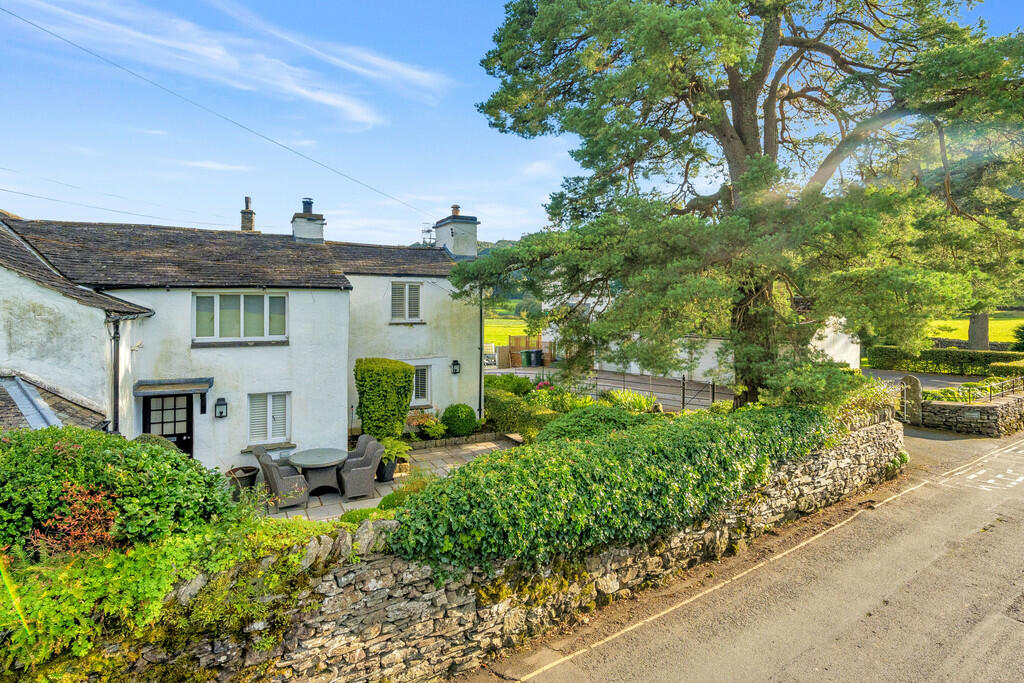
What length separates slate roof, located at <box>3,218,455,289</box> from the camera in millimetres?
11906

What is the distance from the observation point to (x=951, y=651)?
648cm

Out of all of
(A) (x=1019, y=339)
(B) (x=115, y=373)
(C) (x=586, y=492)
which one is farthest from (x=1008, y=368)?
(B) (x=115, y=373)

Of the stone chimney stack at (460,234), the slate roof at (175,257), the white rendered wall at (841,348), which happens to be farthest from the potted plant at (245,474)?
the white rendered wall at (841,348)

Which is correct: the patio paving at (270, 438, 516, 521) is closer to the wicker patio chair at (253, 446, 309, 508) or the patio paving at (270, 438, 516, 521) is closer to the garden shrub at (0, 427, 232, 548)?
the wicker patio chair at (253, 446, 309, 508)

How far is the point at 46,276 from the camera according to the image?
995cm

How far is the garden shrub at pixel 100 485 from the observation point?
4.45 m

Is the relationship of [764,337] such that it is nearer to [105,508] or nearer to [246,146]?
[105,508]

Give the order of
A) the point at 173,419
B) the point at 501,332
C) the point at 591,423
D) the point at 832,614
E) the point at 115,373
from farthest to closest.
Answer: the point at 501,332
the point at 173,419
the point at 591,423
the point at 115,373
the point at 832,614

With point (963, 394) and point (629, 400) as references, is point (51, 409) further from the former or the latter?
point (963, 394)

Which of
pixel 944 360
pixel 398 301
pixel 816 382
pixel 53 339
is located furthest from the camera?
pixel 944 360

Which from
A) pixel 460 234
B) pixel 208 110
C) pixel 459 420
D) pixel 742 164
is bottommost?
pixel 459 420

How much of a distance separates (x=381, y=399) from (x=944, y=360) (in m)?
35.4

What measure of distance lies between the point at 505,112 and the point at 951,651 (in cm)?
1503

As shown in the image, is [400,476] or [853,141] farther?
[400,476]
